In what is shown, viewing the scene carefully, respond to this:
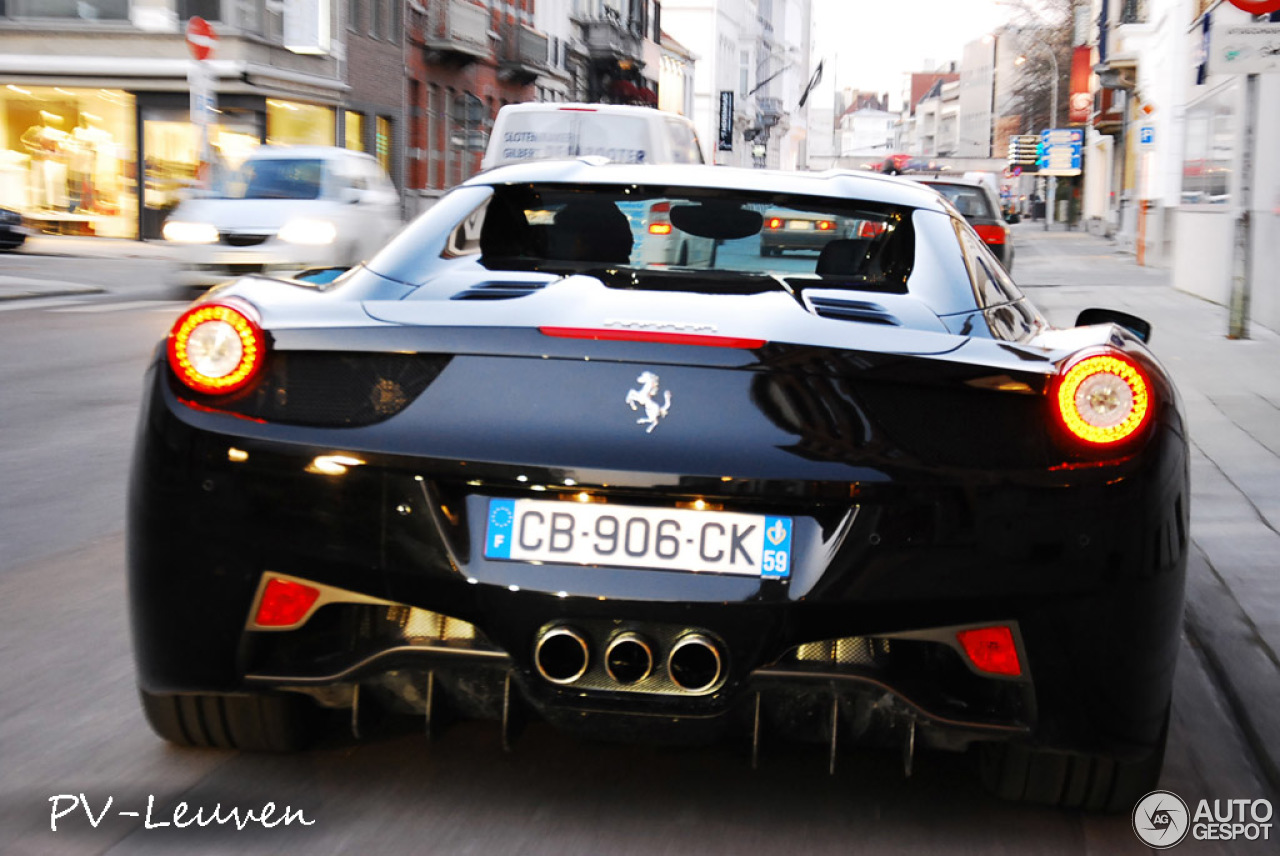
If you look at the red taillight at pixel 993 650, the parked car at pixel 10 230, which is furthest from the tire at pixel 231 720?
the parked car at pixel 10 230

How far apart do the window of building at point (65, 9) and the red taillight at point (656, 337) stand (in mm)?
32631

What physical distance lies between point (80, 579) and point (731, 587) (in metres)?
3.11

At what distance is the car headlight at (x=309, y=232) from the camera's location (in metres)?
18.0

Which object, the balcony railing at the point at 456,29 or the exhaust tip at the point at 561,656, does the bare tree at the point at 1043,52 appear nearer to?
the balcony railing at the point at 456,29

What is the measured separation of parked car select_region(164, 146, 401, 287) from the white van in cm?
183

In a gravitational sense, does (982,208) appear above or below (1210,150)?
below

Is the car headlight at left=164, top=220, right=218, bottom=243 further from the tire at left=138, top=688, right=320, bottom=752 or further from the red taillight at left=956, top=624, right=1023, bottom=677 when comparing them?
the red taillight at left=956, top=624, right=1023, bottom=677

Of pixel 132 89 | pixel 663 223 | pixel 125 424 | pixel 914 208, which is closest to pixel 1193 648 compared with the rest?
pixel 914 208

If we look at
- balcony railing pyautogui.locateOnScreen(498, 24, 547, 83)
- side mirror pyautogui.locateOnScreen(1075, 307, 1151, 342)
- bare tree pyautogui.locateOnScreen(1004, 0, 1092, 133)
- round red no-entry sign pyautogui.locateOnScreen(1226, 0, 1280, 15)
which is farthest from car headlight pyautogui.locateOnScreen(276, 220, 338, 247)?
bare tree pyautogui.locateOnScreen(1004, 0, 1092, 133)

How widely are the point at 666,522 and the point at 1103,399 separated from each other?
81cm

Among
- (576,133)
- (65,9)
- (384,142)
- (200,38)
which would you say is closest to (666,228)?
(576,133)

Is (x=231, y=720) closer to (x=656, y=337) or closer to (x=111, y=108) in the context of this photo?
(x=656, y=337)

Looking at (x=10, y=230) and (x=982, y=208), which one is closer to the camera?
(x=982, y=208)

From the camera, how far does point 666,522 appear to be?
9.70 ft
